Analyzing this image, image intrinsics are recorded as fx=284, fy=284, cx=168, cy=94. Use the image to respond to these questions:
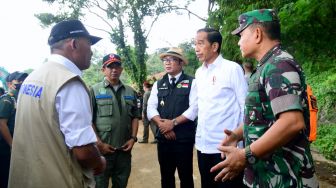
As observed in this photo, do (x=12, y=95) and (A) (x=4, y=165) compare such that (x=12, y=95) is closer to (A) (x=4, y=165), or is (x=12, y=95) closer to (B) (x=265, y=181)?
(A) (x=4, y=165)

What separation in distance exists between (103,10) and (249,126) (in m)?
20.2

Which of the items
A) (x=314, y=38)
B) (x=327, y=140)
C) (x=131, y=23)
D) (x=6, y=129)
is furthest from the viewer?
(x=131, y=23)

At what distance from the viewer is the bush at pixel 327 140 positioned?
4895 millimetres

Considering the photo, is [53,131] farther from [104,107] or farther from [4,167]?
[4,167]

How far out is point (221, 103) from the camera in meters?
3.04

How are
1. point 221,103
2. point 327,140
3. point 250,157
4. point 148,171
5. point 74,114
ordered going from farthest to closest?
point 148,171, point 327,140, point 221,103, point 74,114, point 250,157

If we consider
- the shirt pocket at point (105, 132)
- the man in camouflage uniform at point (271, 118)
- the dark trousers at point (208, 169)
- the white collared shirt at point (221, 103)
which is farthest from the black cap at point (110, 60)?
the man in camouflage uniform at point (271, 118)

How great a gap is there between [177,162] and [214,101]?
1005 millimetres

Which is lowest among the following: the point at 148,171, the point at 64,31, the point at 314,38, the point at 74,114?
the point at 148,171

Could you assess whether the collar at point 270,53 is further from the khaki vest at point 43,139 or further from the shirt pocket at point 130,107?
the shirt pocket at point 130,107

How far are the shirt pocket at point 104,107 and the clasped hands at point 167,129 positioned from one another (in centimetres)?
66

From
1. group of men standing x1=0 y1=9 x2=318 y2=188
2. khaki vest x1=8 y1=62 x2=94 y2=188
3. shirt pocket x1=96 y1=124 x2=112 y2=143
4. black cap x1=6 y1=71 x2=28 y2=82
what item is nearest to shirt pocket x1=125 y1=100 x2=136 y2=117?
shirt pocket x1=96 y1=124 x2=112 y2=143

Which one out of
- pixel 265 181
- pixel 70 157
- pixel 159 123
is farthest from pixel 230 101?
pixel 70 157

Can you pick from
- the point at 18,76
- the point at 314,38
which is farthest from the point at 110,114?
the point at 314,38
